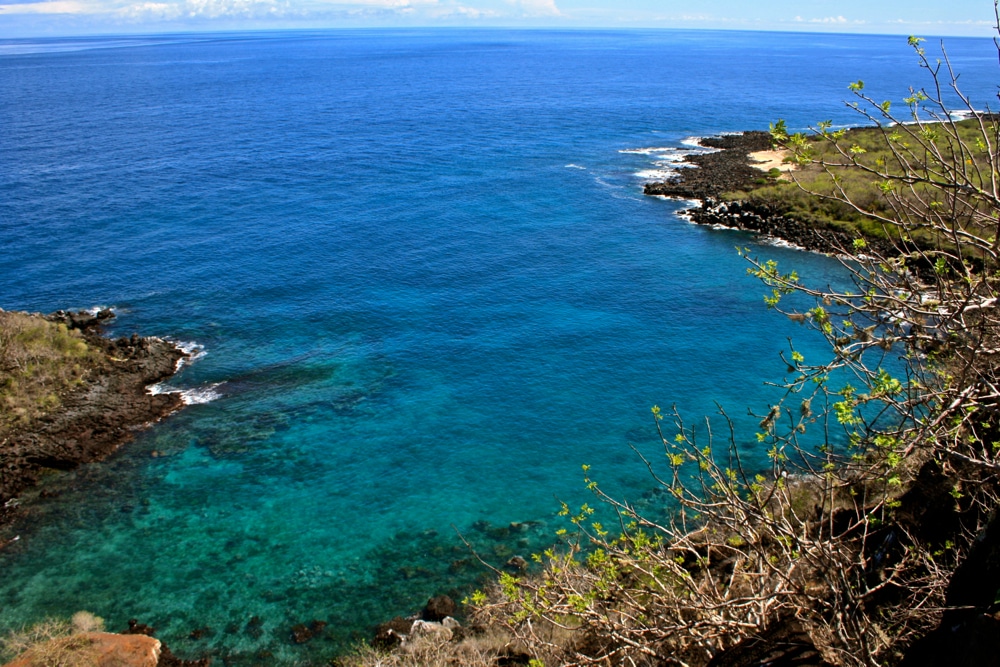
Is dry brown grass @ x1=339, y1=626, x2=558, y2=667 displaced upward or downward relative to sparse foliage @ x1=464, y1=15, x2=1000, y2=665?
downward

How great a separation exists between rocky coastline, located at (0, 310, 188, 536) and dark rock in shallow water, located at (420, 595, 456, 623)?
21213 mm

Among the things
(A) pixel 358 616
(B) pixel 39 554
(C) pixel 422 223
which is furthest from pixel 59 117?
(A) pixel 358 616

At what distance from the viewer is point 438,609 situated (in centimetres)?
2864

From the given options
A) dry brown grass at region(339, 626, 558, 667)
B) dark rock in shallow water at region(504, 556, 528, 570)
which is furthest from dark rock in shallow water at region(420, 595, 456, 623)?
dark rock in shallow water at region(504, 556, 528, 570)

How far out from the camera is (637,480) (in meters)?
37.1

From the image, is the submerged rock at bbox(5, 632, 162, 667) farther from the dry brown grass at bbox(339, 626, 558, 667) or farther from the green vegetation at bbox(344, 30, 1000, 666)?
the green vegetation at bbox(344, 30, 1000, 666)

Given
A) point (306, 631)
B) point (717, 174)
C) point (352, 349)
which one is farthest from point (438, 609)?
point (717, 174)

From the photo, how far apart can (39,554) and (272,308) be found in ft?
91.0

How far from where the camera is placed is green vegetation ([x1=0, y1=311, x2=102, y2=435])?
136 feet

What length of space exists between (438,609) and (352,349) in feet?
86.4

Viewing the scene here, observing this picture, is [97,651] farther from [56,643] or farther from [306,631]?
[306,631]

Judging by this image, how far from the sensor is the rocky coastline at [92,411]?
3794 cm

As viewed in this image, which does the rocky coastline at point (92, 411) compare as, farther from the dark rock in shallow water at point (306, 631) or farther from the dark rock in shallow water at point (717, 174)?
the dark rock in shallow water at point (717, 174)

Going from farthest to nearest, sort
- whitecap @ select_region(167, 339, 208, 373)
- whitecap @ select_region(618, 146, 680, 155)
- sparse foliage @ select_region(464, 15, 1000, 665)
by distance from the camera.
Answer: whitecap @ select_region(618, 146, 680, 155) < whitecap @ select_region(167, 339, 208, 373) < sparse foliage @ select_region(464, 15, 1000, 665)
